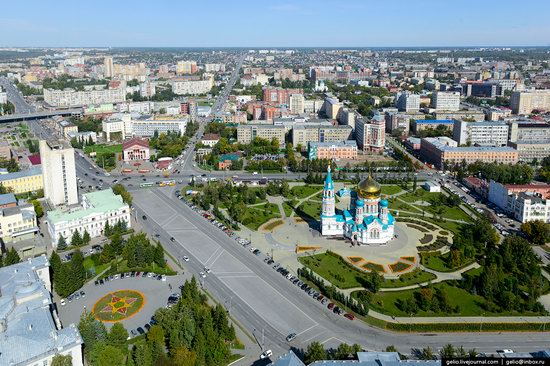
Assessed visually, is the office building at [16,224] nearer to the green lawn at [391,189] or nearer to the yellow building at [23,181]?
the yellow building at [23,181]

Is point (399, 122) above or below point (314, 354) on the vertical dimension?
above

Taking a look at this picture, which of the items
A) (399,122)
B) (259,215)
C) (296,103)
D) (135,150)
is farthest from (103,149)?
(399,122)

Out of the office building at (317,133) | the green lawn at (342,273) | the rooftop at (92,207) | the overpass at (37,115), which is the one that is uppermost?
the overpass at (37,115)

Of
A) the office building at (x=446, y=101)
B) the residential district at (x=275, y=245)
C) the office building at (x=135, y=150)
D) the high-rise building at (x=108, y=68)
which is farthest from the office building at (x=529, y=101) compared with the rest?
the high-rise building at (x=108, y=68)

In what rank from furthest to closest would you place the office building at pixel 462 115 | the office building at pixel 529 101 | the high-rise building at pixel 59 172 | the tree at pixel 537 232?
the office building at pixel 529 101, the office building at pixel 462 115, the high-rise building at pixel 59 172, the tree at pixel 537 232

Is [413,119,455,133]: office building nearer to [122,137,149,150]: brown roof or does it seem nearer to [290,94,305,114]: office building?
[290,94,305,114]: office building

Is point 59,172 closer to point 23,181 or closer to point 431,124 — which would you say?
point 23,181

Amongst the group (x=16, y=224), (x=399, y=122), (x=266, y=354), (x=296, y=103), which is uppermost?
(x=296, y=103)

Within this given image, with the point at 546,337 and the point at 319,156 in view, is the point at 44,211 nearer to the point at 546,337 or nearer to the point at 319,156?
the point at 319,156
